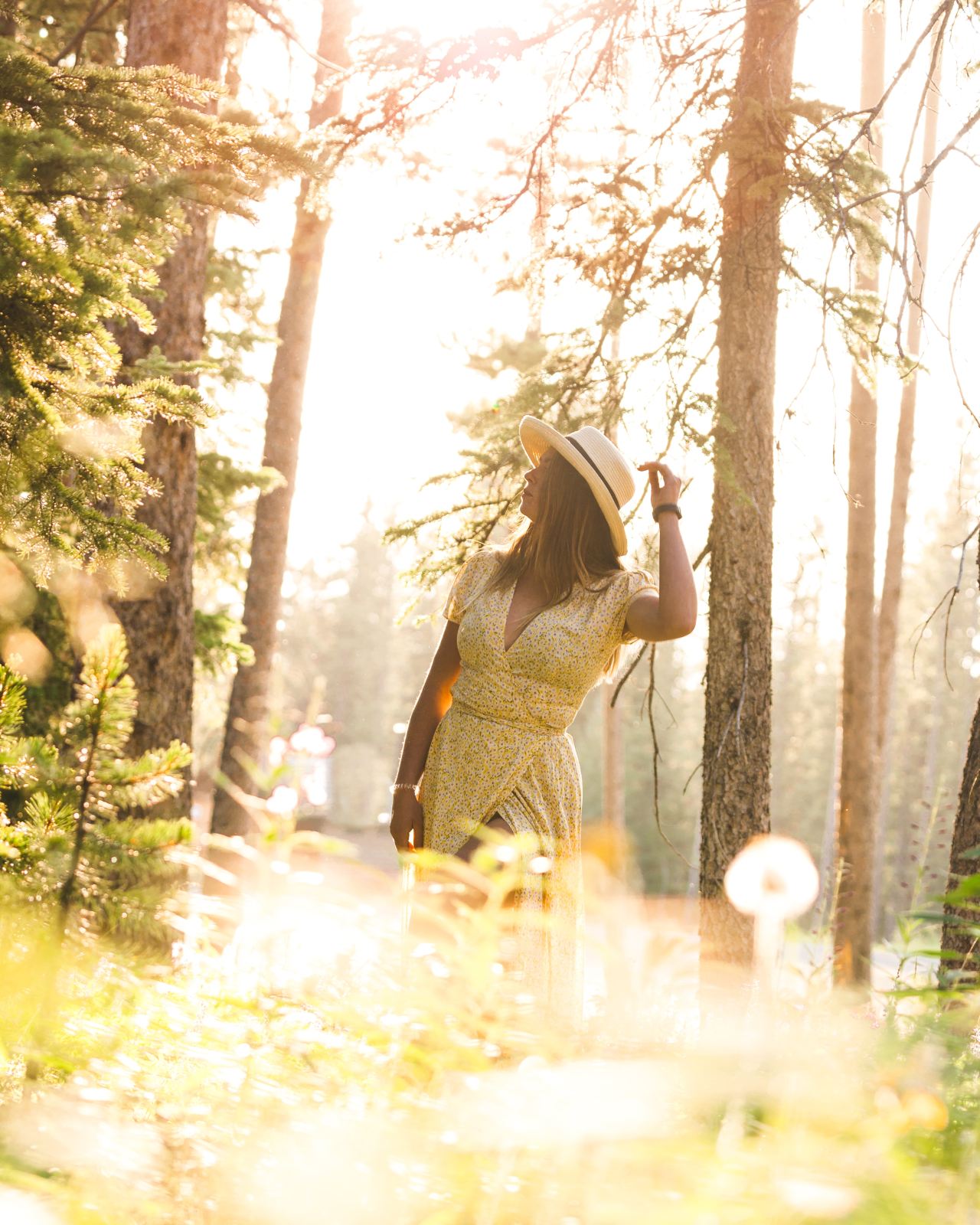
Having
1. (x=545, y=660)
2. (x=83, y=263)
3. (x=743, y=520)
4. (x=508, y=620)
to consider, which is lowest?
(x=545, y=660)

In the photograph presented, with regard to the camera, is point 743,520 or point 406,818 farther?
point 743,520

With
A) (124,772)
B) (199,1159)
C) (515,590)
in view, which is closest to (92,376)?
Answer: (515,590)

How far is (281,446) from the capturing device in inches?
471

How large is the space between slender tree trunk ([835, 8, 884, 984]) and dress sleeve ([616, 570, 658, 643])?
7.76m

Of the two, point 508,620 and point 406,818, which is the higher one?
point 508,620

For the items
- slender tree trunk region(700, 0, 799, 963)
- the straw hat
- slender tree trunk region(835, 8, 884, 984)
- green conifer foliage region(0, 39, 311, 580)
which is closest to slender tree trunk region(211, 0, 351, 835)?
slender tree trunk region(835, 8, 884, 984)

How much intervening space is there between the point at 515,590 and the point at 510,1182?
2.65 m

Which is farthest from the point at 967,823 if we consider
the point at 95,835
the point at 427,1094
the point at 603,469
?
the point at 95,835

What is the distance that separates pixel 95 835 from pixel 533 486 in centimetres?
249

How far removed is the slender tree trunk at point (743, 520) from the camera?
5.57 metres

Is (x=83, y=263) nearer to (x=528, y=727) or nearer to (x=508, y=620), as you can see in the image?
(x=508, y=620)

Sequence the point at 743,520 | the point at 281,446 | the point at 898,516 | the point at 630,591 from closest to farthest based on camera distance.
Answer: the point at 630,591, the point at 743,520, the point at 281,446, the point at 898,516

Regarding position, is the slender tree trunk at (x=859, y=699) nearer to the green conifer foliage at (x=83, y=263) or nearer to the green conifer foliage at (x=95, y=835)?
the green conifer foliage at (x=83, y=263)

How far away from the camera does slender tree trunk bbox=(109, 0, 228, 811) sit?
19.8 ft
